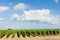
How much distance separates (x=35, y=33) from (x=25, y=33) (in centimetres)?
376

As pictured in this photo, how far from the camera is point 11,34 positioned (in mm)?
33875

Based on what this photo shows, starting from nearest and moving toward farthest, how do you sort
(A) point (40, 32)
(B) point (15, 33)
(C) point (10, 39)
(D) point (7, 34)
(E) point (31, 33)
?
1. (C) point (10, 39)
2. (D) point (7, 34)
3. (B) point (15, 33)
4. (E) point (31, 33)
5. (A) point (40, 32)

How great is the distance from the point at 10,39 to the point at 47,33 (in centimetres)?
1836

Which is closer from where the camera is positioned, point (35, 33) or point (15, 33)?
Result: point (15, 33)

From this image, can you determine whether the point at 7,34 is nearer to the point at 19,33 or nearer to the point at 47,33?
the point at 19,33

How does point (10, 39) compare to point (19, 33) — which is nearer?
point (10, 39)

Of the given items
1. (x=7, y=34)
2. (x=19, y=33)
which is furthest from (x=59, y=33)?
(x=7, y=34)

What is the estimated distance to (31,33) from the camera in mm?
38906

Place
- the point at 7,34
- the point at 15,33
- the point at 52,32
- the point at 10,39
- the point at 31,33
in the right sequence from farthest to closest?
the point at 52,32 → the point at 31,33 → the point at 15,33 → the point at 7,34 → the point at 10,39

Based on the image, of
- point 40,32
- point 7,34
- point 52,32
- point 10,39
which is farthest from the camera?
point 52,32

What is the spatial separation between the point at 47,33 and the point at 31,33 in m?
7.34

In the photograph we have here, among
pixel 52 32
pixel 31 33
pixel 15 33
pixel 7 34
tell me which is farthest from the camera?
pixel 52 32

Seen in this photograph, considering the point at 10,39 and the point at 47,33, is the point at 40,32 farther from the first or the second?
the point at 10,39

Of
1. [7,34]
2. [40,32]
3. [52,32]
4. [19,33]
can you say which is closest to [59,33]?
[52,32]
